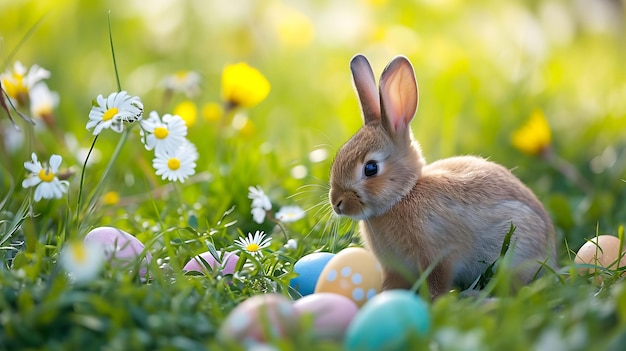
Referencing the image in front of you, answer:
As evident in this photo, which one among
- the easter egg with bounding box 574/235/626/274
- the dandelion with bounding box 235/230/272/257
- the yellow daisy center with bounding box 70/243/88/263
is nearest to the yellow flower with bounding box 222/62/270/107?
the dandelion with bounding box 235/230/272/257

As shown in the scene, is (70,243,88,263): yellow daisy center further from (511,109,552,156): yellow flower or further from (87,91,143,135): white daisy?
(511,109,552,156): yellow flower

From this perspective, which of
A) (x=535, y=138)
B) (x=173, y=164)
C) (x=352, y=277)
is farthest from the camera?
(x=535, y=138)

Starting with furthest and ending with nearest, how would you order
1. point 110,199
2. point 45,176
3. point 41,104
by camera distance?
point 41,104
point 110,199
point 45,176

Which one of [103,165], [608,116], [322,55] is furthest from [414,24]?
[103,165]

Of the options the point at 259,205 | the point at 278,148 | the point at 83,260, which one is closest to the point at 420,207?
the point at 259,205

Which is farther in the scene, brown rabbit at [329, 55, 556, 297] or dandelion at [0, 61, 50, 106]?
dandelion at [0, 61, 50, 106]

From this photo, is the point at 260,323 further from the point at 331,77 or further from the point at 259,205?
the point at 331,77

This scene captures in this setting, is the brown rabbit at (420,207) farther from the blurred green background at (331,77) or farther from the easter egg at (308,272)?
the blurred green background at (331,77)
